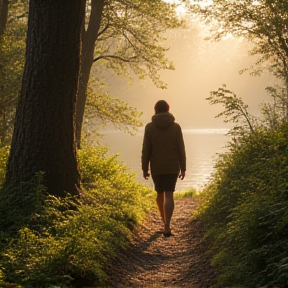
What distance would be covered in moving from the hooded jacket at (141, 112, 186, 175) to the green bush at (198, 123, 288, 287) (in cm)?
99

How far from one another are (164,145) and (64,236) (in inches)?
115

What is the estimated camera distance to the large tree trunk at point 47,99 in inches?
268

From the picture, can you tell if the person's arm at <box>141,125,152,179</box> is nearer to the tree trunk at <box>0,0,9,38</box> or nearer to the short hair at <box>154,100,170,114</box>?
the short hair at <box>154,100,170,114</box>

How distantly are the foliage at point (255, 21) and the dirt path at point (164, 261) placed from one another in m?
4.57

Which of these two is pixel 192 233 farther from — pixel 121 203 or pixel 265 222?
pixel 265 222

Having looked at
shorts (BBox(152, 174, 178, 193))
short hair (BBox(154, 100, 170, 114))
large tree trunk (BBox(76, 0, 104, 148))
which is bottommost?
shorts (BBox(152, 174, 178, 193))

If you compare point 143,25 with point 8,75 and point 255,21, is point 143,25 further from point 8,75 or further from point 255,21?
point 8,75

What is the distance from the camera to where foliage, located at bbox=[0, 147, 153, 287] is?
Answer: 4.60 m

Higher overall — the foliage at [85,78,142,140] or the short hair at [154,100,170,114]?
the foliage at [85,78,142,140]

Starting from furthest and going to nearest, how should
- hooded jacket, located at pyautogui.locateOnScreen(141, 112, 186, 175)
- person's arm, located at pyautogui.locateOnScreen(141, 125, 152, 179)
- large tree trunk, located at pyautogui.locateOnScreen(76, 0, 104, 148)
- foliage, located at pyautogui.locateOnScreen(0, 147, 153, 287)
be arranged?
1. large tree trunk, located at pyautogui.locateOnScreen(76, 0, 104, 148)
2. person's arm, located at pyautogui.locateOnScreen(141, 125, 152, 179)
3. hooded jacket, located at pyautogui.locateOnScreen(141, 112, 186, 175)
4. foliage, located at pyautogui.locateOnScreen(0, 147, 153, 287)

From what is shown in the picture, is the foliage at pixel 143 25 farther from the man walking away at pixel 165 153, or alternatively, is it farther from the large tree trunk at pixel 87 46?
the man walking away at pixel 165 153

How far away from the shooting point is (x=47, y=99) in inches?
270

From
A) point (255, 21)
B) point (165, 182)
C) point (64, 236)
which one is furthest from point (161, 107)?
point (255, 21)

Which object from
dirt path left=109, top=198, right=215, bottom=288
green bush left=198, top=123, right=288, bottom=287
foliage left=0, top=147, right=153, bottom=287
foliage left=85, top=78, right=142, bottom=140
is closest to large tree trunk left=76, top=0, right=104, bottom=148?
foliage left=85, top=78, right=142, bottom=140
